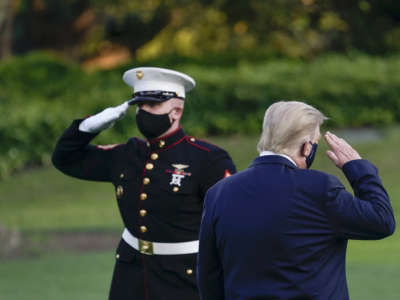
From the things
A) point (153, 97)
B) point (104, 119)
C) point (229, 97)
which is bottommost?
point (229, 97)

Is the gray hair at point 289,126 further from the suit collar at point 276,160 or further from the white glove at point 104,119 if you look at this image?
the white glove at point 104,119

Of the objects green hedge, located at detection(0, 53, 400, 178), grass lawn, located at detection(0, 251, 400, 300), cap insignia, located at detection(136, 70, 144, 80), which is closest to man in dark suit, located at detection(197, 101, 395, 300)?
cap insignia, located at detection(136, 70, 144, 80)

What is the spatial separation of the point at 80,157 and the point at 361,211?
7.60 ft

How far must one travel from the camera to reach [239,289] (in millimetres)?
3318

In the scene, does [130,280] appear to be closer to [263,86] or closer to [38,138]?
[38,138]

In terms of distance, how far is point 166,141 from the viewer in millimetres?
4973

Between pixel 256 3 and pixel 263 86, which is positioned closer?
pixel 263 86

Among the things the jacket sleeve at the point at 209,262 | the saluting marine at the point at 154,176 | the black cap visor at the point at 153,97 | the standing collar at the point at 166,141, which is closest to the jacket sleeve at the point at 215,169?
the saluting marine at the point at 154,176

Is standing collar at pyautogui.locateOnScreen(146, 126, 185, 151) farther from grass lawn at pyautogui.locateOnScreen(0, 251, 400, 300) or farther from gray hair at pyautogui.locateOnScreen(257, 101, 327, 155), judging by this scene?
grass lawn at pyautogui.locateOnScreen(0, 251, 400, 300)

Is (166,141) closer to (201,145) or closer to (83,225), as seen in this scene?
(201,145)

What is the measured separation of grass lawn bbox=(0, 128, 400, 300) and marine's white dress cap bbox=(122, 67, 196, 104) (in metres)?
4.29

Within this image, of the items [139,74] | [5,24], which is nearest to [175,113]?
[139,74]

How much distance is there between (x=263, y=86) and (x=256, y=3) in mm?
4747

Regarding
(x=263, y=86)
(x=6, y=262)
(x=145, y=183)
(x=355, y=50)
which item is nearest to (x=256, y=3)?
(x=355, y=50)
